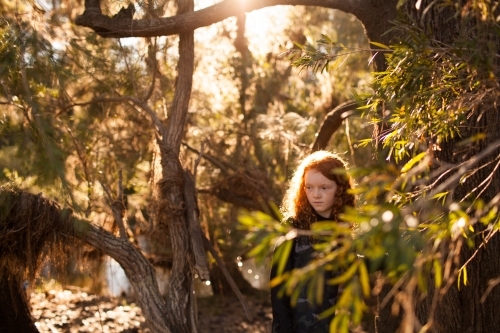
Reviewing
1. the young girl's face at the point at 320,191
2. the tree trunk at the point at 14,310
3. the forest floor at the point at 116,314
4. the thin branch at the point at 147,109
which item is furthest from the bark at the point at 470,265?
the forest floor at the point at 116,314

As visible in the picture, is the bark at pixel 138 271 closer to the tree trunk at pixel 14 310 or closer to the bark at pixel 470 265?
the tree trunk at pixel 14 310

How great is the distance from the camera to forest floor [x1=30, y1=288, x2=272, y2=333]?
6379 mm

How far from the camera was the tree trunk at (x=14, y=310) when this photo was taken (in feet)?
16.3

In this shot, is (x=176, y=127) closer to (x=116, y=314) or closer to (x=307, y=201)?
(x=307, y=201)

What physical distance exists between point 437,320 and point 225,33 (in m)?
5.10

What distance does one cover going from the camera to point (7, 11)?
15.2 ft

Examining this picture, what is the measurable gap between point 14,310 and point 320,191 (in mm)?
3050

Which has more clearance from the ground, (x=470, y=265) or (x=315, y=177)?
(x=315, y=177)

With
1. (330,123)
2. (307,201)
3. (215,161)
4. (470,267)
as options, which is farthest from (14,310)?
(470,267)

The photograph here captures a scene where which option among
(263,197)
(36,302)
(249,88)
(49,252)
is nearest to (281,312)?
(49,252)

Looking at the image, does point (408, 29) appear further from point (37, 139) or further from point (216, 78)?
point (216, 78)

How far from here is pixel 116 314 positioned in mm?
6844

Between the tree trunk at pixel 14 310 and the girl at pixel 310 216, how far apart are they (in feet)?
8.58

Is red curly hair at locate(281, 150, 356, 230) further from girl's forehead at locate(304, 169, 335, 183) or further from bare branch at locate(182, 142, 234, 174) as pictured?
bare branch at locate(182, 142, 234, 174)
